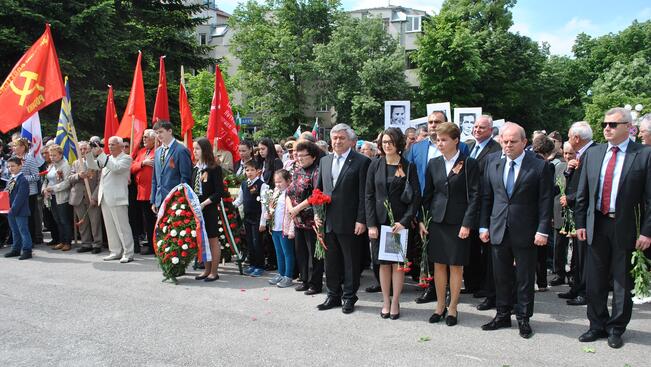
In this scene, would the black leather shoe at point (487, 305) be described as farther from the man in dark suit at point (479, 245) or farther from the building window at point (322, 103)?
the building window at point (322, 103)

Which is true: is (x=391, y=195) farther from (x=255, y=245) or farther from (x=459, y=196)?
(x=255, y=245)

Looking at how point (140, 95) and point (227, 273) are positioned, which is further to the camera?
point (140, 95)

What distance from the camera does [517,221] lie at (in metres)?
5.32

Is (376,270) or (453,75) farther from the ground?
(453,75)

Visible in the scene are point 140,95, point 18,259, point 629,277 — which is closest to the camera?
point 629,277

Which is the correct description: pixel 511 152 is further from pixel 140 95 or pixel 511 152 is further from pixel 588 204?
pixel 140 95

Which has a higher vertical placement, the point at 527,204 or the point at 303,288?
the point at 527,204

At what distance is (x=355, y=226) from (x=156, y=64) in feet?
67.6

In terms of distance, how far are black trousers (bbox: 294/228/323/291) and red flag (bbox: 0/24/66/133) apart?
5251 millimetres

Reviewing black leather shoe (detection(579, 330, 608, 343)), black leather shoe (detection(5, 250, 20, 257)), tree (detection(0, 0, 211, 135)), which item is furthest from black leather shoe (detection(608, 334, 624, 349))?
tree (detection(0, 0, 211, 135))

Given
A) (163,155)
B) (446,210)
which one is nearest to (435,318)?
(446,210)

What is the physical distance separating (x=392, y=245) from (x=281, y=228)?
2165 mm

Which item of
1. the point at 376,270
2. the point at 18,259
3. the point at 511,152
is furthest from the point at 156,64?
the point at 511,152

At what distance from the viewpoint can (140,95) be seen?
10.8 metres
